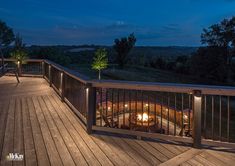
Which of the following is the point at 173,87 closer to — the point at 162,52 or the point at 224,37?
the point at 224,37

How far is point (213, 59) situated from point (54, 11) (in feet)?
155

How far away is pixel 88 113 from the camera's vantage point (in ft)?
12.1

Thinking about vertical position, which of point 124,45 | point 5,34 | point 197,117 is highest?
point 5,34

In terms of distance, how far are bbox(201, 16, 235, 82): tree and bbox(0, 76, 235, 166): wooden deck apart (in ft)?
77.9

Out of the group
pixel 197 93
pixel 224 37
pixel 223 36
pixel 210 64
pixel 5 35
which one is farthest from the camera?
pixel 5 35

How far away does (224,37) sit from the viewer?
2509 cm

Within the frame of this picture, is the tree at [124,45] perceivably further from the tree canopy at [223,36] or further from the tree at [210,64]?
the tree canopy at [223,36]

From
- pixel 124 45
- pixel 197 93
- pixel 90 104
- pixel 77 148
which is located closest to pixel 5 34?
pixel 124 45

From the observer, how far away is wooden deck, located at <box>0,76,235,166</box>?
270 cm

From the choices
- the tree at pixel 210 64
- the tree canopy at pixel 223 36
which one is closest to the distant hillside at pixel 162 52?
the tree canopy at pixel 223 36

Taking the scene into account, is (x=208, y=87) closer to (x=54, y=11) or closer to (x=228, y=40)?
(x=228, y=40)

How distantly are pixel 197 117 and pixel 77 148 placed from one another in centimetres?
166

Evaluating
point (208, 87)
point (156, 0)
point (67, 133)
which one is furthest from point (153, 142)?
point (156, 0)

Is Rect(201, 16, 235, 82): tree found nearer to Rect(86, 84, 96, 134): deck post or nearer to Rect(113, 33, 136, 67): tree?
Rect(113, 33, 136, 67): tree
